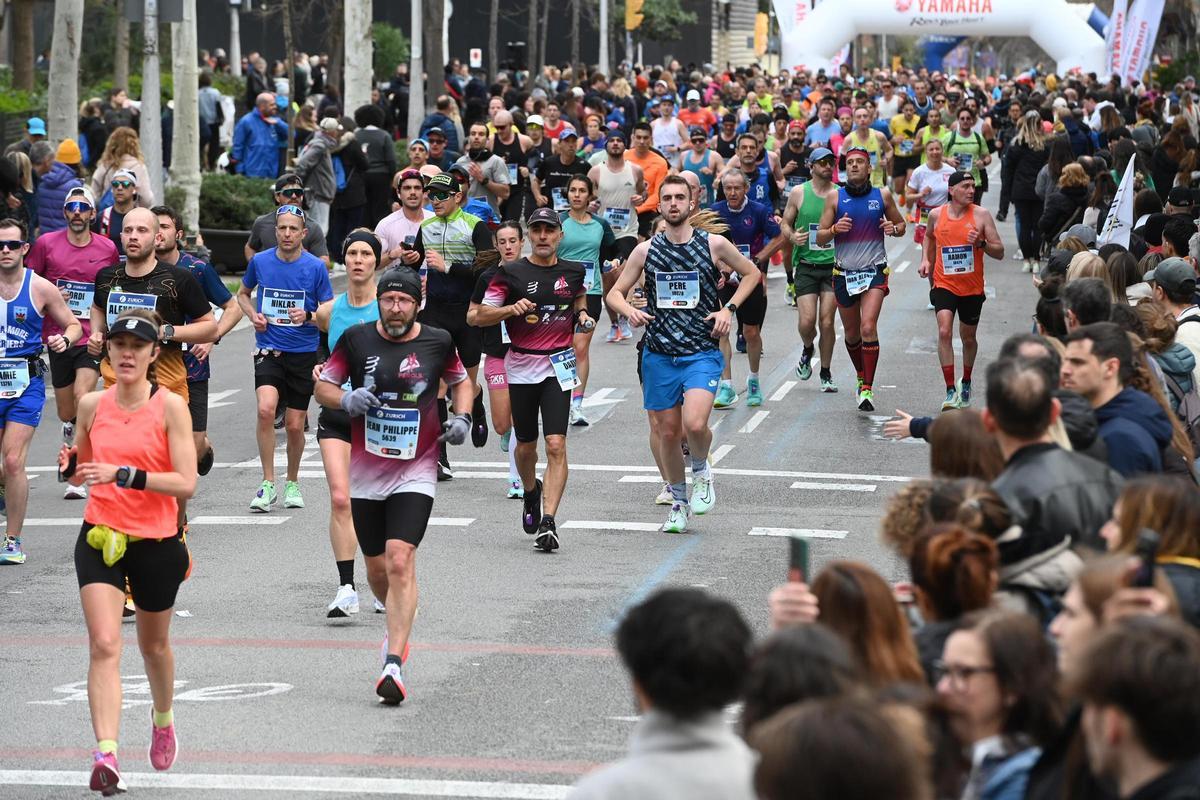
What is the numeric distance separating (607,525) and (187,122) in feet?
47.8

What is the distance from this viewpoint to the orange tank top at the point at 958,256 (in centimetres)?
1593

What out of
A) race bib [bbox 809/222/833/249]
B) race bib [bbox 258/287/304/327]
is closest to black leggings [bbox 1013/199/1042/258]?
race bib [bbox 809/222/833/249]

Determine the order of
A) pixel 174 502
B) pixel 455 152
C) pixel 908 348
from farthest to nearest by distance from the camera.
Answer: pixel 455 152 → pixel 908 348 → pixel 174 502

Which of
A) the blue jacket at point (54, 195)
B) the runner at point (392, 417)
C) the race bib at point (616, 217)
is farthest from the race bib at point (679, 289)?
the blue jacket at point (54, 195)

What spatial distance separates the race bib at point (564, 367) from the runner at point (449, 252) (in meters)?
1.97

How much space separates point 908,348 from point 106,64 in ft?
105

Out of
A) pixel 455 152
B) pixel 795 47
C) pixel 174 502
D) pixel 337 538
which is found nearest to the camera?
pixel 174 502

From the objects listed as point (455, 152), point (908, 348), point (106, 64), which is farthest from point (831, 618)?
point (106, 64)

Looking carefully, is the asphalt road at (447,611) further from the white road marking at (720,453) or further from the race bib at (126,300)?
the race bib at (126,300)

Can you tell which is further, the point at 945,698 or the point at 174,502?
the point at 174,502

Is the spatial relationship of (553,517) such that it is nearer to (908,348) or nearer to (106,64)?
(908,348)

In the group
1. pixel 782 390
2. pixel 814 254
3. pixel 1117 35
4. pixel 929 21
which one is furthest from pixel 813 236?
pixel 929 21

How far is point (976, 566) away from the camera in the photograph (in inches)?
199

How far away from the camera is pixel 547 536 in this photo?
11523 millimetres
